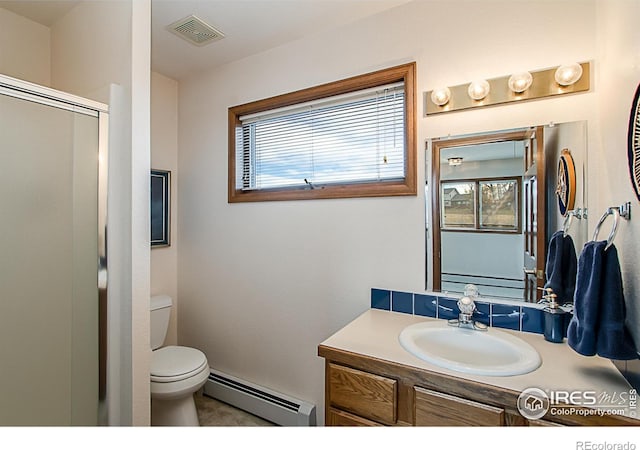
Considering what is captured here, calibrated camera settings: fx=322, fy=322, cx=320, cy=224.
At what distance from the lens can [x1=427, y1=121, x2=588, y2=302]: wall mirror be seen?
1302mm

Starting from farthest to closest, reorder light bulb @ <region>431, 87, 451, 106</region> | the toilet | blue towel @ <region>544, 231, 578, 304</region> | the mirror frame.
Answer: the toilet < light bulb @ <region>431, 87, 451, 106</region> < the mirror frame < blue towel @ <region>544, 231, 578, 304</region>

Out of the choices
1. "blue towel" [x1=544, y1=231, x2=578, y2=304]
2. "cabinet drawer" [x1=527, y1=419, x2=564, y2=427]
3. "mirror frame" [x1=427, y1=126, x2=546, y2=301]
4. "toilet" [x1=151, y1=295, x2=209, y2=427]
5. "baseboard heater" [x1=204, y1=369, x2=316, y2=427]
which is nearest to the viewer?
"cabinet drawer" [x1=527, y1=419, x2=564, y2=427]

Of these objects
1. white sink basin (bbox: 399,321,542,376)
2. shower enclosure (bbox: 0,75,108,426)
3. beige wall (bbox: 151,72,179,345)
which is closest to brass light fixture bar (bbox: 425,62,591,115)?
white sink basin (bbox: 399,321,542,376)

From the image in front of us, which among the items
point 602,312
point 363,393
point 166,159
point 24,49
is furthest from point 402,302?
point 24,49

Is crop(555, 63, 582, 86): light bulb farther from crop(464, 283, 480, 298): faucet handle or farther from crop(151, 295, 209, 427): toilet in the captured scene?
crop(151, 295, 209, 427): toilet

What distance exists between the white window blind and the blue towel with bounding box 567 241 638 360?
910mm

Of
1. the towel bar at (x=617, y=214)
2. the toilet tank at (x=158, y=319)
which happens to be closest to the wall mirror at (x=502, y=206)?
the towel bar at (x=617, y=214)

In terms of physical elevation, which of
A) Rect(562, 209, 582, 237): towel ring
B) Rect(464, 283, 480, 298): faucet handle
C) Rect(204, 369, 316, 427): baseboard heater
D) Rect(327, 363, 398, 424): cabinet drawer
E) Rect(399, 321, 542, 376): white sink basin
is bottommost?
Rect(204, 369, 316, 427): baseboard heater

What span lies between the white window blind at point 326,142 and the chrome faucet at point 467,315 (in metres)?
0.68

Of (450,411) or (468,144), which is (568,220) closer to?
(468,144)

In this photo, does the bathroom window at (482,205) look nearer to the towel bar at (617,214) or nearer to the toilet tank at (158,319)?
the towel bar at (617,214)

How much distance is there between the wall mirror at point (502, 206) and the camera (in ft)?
4.27

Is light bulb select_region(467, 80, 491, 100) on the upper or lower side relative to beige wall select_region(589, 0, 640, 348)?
upper
